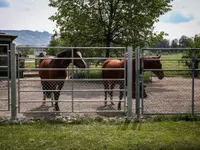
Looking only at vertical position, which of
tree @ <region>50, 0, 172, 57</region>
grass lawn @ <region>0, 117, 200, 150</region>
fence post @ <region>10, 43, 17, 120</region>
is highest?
tree @ <region>50, 0, 172, 57</region>

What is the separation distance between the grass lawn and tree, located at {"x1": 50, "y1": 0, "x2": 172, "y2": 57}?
538 inches

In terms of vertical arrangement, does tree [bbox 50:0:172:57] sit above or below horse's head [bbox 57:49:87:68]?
above

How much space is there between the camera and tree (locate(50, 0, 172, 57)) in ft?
64.1

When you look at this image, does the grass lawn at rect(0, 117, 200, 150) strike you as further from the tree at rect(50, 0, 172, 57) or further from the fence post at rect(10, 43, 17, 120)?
the tree at rect(50, 0, 172, 57)

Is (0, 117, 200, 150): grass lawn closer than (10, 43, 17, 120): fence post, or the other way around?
(0, 117, 200, 150): grass lawn

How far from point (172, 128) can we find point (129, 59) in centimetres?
217

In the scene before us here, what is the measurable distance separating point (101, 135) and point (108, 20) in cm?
→ 1560

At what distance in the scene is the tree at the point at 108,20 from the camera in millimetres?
19531

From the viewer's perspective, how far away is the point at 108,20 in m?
20.3

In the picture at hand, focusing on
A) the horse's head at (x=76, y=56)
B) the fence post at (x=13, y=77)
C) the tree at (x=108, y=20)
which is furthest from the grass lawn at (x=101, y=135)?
the tree at (x=108, y=20)

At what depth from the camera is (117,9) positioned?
2017 cm

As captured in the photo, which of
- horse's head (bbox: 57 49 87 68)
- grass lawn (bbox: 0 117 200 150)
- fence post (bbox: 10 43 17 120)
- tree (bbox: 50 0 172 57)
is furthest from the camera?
tree (bbox: 50 0 172 57)

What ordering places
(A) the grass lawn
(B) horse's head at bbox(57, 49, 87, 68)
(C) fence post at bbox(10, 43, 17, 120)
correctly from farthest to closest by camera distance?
1. (B) horse's head at bbox(57, 49, 87, 68)
2. (C) fence post at bbox(10, 43, 17, 120)
3. (A) the grass lawn

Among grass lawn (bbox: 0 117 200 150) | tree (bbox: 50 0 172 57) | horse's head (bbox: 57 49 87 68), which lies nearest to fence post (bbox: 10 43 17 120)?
grass lawn (bbox: 0 117 200 150)
